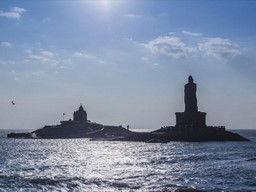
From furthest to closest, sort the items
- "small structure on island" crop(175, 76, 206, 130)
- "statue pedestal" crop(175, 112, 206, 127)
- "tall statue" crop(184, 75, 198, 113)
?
1. "tall statue" crop(184, 75, 198, 113)
2. "small structure on island" crop(175, 76, 206, 130)
3. "statue pedestal" crop(175, 112, 206, 127)

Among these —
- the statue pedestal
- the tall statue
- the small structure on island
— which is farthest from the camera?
the tall statue

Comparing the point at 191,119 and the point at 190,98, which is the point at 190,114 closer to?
the point at 191,119

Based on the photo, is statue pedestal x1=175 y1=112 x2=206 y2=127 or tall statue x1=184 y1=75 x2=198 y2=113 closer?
statue pedestal x1=175 y1=112 x2=206 y2=127

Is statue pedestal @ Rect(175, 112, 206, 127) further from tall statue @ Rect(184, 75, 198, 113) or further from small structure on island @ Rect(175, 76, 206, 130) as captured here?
tall statue @ Rect(184, 75, 198, 113)

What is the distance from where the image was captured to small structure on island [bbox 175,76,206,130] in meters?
177

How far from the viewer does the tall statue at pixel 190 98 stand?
586ft

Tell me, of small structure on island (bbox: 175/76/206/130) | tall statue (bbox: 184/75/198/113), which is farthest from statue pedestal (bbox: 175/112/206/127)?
tall statue (bbox: 184/75/198/113)

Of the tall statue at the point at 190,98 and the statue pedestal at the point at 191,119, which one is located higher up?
the tall statue at the point at 190,98

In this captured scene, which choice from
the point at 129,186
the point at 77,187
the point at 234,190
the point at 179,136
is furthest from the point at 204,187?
the point at 179,136

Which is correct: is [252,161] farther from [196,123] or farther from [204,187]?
[196,123]

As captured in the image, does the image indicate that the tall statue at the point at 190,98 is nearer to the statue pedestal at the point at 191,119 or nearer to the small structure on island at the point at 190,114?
the small structure on island at the point at 190,114

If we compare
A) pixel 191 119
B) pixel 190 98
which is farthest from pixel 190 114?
pixel 190 98

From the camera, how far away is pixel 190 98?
179 m

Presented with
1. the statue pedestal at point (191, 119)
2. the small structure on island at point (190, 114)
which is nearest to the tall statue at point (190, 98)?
the small structure on island at point (190, 114)
